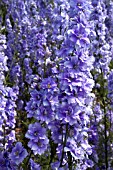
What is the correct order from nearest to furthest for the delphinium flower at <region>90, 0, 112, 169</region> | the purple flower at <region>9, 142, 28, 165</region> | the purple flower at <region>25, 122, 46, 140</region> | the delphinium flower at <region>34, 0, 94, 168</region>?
the delphinium flower at <region>34, 0, 94, 168</region> → the purple flower at <region>25, 122, 46, 140</region> → the purple flower at <region>9, 142, 28, 165</region> → the delphinium flower at <region>90, 0, 112, 169</region>

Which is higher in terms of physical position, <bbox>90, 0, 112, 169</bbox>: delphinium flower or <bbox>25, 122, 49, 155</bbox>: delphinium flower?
<bbox>90, 0, 112, 169</bbox>: delphinium flower

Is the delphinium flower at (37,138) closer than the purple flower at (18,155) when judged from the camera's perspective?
Yes

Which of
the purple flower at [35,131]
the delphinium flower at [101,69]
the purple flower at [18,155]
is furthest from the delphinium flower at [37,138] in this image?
the delphinium flower at [101,69]

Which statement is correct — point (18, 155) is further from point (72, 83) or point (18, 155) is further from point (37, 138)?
point (72, 83)

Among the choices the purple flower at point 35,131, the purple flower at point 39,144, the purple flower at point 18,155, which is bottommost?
the purple flower at point 18,155

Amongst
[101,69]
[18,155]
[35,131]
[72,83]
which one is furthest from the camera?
[101,69]

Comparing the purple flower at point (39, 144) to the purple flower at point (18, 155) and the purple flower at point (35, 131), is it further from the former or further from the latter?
the purple flower at point (18, 155)

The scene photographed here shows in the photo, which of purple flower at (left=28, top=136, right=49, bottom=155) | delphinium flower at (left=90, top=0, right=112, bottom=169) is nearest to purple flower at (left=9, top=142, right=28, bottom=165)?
purple flower at (left=28, top=136, right=49, bottom=155)

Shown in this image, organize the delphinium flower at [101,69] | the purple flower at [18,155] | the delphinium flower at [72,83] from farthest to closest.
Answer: the delphinium flower at [101,69], the purple flower at [18,155], the delphinium flower at [72,83]

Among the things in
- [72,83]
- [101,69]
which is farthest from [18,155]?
[101,69]

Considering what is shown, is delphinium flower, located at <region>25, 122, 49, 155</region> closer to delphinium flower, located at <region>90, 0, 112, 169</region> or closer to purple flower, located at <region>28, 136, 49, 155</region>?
purple flower, located at <region>28, 136, 49, 155</region>

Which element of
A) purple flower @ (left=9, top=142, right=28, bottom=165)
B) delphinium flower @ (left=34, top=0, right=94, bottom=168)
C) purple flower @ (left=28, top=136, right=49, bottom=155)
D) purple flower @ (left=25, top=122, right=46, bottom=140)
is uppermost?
delphinium flower @ (left=34, top=0, right=94, bottom=168)

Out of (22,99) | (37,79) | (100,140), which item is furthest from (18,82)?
(37,79)

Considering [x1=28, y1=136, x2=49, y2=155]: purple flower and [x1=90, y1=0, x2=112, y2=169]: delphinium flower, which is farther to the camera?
[x1=90, y1=0, x2=112, y2=169]: delphinium flower
